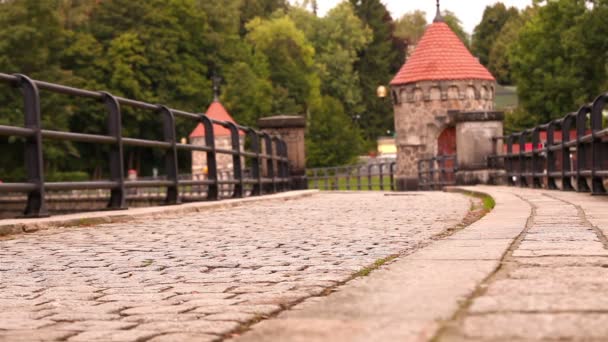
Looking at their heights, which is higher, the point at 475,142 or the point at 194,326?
the point at 475,142

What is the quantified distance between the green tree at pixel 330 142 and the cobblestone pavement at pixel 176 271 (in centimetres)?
5236

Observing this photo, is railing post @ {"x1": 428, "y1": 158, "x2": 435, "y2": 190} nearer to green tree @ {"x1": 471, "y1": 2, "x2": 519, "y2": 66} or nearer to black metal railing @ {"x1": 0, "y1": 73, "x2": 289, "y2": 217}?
black metal railing @ {"x1": 0, "y1": 73, "x2": 289, "y2": 217}

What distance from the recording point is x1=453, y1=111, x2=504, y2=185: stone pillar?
66.6ft

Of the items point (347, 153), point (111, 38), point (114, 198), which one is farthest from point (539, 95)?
point (114, 198)

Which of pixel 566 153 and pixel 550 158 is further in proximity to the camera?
pixel 550 158

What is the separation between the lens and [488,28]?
308ft

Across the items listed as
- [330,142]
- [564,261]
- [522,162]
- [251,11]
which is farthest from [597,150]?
[251,11]

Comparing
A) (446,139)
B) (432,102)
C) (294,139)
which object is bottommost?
(294,139)

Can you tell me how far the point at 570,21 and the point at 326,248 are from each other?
46046 mm

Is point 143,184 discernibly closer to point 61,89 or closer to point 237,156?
point 61,89

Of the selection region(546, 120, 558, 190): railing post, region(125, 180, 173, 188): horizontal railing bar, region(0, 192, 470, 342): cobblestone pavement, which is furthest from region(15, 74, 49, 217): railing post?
region(546, 120, 558, 190): railing post

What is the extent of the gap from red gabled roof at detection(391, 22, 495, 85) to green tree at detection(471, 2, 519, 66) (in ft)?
174

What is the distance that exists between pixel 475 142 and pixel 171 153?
11475 millimetres

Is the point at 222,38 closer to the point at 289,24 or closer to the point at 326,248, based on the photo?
the point at 289,24
